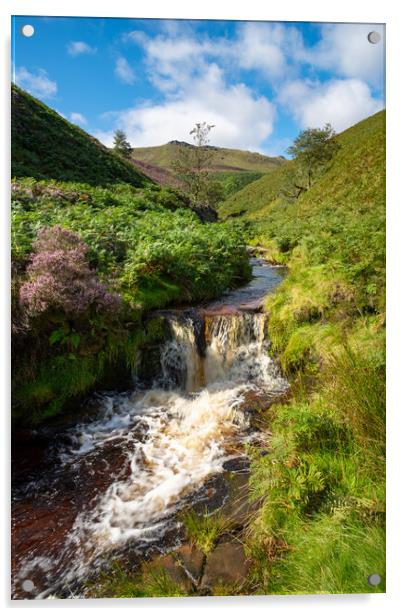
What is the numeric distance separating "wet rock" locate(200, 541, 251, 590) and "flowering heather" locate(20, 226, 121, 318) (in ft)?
9.90

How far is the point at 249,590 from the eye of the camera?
2615mm

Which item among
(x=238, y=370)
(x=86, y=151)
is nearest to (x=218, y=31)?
(x=238, y=370)

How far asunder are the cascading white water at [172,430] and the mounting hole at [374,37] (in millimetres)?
3715

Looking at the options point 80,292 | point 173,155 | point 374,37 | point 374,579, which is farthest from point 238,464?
point 173,155

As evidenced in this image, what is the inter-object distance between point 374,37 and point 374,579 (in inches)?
175

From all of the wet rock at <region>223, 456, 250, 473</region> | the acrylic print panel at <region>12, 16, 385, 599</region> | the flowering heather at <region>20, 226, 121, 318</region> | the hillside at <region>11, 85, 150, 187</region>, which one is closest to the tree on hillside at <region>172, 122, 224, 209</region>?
the acrylic print panel at <region>12, 16, 385, 599</region>

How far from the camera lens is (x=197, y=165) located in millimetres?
7844

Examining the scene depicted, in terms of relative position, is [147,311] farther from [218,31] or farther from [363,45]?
[363,45]

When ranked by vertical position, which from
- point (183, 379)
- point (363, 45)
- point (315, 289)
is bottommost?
point (183, 379)

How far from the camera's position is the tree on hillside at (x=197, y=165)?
13.1ft

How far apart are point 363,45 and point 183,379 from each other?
4.56 meters

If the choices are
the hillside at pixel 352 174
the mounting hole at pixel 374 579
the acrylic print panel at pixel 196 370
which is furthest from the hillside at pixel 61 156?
the mounting hole at pixel 374 579

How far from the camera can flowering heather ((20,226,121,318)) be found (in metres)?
4.16
